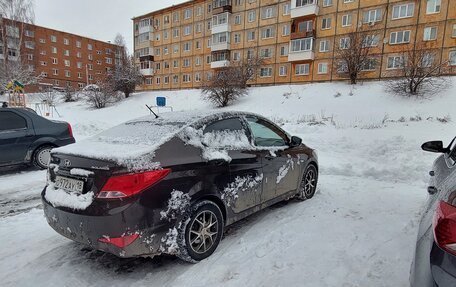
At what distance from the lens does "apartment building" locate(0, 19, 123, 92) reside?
52.6 meters

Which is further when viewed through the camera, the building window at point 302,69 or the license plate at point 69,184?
the building window at point 302,69

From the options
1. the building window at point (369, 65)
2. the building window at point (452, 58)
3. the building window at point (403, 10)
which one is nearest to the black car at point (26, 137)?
the building window at point (369, 65)

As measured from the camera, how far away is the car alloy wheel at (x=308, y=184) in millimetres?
4910

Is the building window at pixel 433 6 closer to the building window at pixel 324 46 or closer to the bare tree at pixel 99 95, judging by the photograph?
the building window at pixel 324 46

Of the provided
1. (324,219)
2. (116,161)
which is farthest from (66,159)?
(324,219)

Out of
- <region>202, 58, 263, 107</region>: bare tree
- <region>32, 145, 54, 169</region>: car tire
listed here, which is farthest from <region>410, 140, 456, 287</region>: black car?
<region>202, 58, 263, 107</region>: bare tree

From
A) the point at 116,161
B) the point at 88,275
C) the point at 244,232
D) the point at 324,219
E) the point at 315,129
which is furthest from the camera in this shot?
the point at 315,129

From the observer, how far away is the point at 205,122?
3418 millimetres

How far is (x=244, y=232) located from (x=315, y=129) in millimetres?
8399

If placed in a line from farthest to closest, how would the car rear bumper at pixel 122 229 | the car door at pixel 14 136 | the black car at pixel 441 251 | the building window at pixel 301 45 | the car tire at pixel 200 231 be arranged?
the building window at pixel 301 45
the car door at pixel 14 136
the car tire at pixel 200 231
the car rear bumper at pixel 122 229
the black car at pixel 441 251

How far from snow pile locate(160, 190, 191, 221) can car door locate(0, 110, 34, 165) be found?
572 cm

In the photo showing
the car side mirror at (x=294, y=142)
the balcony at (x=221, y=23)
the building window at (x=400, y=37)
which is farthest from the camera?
the balcony at (x=221, y=23)

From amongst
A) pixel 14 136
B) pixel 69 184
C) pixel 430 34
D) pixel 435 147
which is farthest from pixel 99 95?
pixel 430 34

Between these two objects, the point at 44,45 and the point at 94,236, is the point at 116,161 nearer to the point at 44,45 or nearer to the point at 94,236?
the point at 94,236
